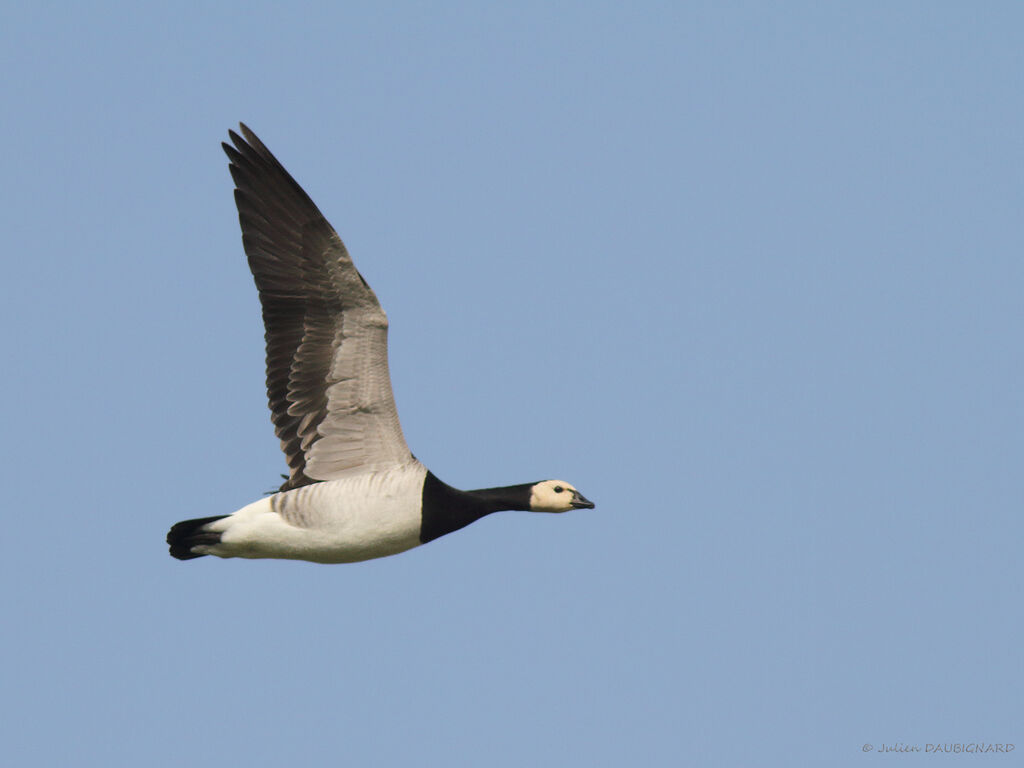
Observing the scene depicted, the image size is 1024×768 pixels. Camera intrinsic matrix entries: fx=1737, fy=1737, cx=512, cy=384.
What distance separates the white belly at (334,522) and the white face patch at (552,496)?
155cm

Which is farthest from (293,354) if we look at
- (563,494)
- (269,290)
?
(563,494)

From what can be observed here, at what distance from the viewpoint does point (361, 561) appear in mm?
19125

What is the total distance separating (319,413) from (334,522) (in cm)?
122

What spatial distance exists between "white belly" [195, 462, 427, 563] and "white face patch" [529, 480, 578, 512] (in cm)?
155

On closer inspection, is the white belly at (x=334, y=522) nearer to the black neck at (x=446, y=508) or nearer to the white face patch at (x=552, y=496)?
the black neck at (x=446, y=508)

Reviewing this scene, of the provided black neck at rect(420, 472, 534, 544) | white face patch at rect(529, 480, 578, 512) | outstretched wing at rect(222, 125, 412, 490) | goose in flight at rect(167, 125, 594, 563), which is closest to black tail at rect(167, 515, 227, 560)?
goose in flight at rect(167, 125, 594, 563)

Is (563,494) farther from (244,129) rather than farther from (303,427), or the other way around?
(244,129)

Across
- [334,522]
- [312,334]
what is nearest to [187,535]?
[334,522]

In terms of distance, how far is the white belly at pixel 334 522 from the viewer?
18.6 m

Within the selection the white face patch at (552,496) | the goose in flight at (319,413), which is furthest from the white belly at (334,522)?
the white face patch at (552,496)

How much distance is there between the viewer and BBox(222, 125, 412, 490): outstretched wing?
18.6m

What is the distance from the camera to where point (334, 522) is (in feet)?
61.2

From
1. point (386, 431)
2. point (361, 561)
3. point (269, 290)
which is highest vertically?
point (269, 290)

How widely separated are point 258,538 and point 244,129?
14.5 ft
